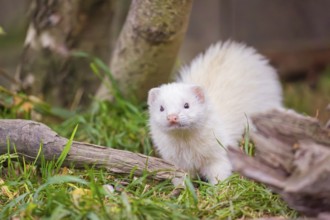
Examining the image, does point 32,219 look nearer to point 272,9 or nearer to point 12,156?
point 12,156

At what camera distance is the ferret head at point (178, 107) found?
437cm

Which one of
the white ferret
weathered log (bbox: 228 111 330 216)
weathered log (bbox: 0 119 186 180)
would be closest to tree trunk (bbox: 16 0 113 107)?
the white ferret

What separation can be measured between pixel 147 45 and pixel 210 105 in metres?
1.09

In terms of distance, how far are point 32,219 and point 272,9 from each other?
6540 millimetres

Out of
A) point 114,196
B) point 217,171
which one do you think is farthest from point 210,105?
point 114,196

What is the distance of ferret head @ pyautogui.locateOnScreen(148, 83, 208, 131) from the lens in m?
4.37

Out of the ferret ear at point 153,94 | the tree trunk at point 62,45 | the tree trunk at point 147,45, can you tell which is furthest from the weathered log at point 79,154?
the tree trunk at point 62,45

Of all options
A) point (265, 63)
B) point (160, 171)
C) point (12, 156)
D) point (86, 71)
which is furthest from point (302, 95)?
point (12, 156)

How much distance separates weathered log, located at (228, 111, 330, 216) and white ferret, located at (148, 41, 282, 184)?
104cm

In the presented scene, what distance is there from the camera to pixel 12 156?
4129 mm

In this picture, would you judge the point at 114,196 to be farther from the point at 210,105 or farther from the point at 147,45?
the point at 147,45

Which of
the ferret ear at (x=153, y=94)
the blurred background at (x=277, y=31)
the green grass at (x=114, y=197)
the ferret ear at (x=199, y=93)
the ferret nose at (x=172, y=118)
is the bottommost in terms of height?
the green grass at (x=114, y=197)

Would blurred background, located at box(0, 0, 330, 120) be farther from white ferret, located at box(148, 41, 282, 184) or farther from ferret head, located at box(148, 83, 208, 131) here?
ferret head, located at box(148, 83, 208, 131)

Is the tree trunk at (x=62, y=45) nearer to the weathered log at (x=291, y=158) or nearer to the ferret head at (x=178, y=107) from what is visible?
the ferret head at (x=178, y=107)
